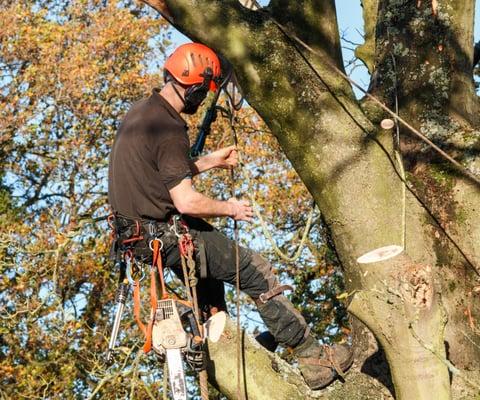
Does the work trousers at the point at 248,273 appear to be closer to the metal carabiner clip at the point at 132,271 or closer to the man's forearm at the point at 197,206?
the metal carabiner clip at the point at 132,271

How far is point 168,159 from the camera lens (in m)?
4.23

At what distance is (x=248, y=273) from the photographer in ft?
14.8

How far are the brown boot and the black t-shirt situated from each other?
97cm

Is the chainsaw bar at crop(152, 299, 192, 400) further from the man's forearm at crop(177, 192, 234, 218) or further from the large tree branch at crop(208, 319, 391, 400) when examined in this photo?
the man's forearm at crop(177, 192, 234, 218)

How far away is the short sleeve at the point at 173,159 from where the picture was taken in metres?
4.18

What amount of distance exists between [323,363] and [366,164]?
3.17 ft

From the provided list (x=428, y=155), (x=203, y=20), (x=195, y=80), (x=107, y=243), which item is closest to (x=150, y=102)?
(x=195, y=80)

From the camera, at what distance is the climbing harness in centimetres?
409

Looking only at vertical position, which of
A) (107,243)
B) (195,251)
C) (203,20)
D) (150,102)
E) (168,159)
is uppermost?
(203,20)

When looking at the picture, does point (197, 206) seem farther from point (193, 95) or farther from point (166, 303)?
point (193, 95)

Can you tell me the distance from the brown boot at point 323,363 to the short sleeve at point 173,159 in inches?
41.3

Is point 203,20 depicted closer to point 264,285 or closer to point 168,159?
point 168,159

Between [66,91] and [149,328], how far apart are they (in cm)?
1074

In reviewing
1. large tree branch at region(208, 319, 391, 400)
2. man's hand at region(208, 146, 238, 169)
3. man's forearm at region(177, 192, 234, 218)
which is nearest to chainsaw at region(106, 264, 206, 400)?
large tree branch at region(208, 319, 391, 400)
